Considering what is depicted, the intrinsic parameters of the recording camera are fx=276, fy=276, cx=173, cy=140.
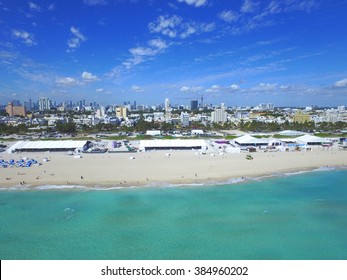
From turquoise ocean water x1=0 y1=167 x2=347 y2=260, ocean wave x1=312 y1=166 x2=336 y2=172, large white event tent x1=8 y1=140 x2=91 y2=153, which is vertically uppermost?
large white event tent x1=8 y1=140 x2=91 y2=153

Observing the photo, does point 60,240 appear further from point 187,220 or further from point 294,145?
point 294,145

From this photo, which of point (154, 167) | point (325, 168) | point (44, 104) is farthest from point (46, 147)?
point (44, 104)

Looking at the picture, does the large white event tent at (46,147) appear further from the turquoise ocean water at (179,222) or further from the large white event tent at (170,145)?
the turquoise ocean water at (179,222)

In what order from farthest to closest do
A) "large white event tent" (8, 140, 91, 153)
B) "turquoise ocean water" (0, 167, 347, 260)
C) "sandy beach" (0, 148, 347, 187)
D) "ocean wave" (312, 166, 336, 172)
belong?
"large white event tent" (8, 140, 91, 153), "ocean wave" (312, 166, 336, 172), "sandy beach" (0, 148, 347, 187), "turquoise ocean water" (0, 167, 347, 260)

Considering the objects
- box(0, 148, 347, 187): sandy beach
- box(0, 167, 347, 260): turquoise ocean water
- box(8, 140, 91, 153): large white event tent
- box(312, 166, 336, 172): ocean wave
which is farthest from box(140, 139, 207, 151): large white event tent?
box(0, 167, 347, 260): turquoise ocean water

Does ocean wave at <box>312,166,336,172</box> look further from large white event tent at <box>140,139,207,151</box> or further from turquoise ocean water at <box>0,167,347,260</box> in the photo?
large white event tent at <box>140,139,207,151</box>

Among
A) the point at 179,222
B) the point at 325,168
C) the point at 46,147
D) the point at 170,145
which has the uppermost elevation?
the point at 170,145

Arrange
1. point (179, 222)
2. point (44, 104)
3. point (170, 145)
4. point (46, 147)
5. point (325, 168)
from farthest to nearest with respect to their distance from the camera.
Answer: point (44, 104) < point (170, 145) < point (46, 147) < point (325, 168) < point (179, 222)

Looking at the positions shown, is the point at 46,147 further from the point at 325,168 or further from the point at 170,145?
the point at 325,168
